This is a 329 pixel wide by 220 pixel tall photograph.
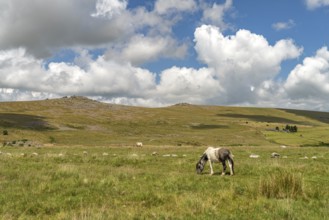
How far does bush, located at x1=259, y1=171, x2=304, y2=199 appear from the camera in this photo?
1538 cm

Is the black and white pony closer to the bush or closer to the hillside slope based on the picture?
the bush

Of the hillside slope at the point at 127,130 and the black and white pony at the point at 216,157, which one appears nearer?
the black and white pony at the point at 216,157

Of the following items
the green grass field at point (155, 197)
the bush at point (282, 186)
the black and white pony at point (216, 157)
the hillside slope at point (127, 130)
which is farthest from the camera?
the hillside slope at point (127, 130)

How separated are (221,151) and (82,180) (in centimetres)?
970

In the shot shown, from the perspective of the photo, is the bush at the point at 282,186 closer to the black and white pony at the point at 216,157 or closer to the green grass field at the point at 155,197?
the green grass field at the point at 155,197

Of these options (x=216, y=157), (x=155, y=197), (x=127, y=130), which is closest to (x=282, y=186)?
(x=155, y=197)

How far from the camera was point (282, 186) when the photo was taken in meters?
15.7

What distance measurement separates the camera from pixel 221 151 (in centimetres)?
2517

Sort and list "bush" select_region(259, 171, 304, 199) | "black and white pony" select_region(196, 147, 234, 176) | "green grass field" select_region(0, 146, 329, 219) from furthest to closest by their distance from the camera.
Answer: "black and white pony" select_region(196, 147, 234, 176) < "bush" select_region(259, 171, 304, 199) < "green grass field" select_region(0, 146, 329, 219)

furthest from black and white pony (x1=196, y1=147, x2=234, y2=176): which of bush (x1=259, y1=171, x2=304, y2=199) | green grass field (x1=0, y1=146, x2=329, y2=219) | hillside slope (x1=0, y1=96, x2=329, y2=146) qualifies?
hillside slope (x1=0, y1=96, x2=329, y2=146)

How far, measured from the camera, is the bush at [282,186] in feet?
50.4

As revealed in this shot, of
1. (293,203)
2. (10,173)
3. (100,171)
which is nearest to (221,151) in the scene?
(100,171)

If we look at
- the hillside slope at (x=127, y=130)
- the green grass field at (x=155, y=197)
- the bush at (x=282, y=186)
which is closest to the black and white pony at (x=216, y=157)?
the green grass field at (x=155, y=197)

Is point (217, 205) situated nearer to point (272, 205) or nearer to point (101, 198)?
point (272, 205)
